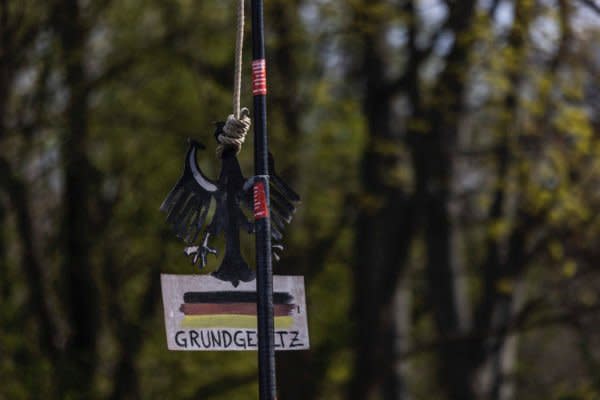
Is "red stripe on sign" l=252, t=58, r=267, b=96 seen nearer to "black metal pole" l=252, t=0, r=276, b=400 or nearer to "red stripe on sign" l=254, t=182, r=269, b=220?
"black metal pole" l=252, t=0, r=276, b=400

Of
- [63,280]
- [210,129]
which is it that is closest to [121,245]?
[63,280]

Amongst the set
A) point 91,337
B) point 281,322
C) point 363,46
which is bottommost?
point 281,322

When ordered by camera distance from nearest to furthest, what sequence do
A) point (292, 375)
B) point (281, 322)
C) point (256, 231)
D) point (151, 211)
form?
1. point (256, 231)
2. point (281, 322)
3. point (292, 375)
4. point (151, 211)

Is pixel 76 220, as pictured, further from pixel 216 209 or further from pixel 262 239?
pixel 262 239

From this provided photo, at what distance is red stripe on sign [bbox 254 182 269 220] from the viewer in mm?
2619

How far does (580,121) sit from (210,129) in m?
3.02

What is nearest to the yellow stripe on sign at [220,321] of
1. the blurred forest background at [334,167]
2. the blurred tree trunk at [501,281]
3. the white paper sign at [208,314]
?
the white paper sign at [208,314]

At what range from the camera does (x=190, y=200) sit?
2830 millimetres

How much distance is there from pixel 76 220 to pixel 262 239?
8.68m

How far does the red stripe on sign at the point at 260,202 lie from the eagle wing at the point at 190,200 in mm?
215

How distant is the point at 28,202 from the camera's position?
10.4m

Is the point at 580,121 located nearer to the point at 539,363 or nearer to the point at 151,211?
the point at 151,211

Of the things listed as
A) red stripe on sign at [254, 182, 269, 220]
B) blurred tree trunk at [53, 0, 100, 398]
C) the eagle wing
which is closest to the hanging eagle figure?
the eagle wing

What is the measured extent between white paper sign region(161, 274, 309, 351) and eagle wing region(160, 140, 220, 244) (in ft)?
0.41
